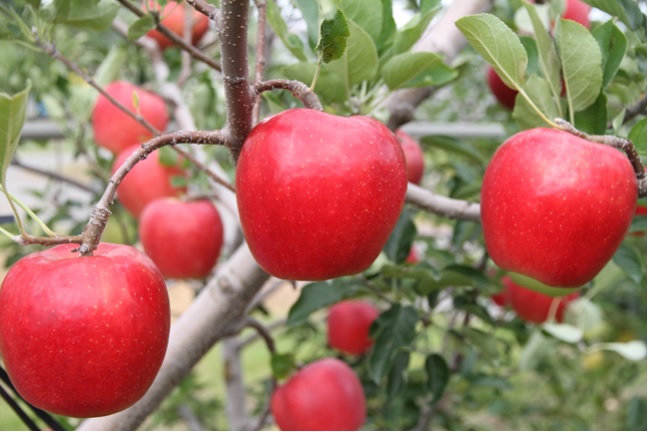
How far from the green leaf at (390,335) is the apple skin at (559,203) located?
34 cm

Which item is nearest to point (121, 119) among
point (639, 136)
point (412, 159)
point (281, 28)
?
point (412, 159)

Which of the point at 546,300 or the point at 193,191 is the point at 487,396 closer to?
the point at 546,300

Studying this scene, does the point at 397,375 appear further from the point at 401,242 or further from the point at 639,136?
the point at 639,136

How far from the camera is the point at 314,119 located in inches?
17.9

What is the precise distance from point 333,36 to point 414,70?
8.5 inches

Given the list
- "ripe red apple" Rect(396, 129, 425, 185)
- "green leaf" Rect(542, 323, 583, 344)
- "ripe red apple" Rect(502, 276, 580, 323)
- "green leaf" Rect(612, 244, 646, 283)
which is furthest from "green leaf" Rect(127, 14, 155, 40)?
"ripe red apple" Rect(502, 276, 580, 323)

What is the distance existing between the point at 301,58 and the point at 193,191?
1.64 feet

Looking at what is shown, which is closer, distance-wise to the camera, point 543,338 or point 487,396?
point 543,338

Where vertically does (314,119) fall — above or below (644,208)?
above

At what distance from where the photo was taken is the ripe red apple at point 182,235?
101 centimetres

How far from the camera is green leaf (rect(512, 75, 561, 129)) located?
1.82ft

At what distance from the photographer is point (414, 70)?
0.63 m

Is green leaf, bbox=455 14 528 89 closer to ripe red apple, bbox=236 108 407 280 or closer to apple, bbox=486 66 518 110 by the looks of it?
ripe red apple, bbox=236 108 407 280

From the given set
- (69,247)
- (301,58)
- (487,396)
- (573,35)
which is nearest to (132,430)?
(69,247)
